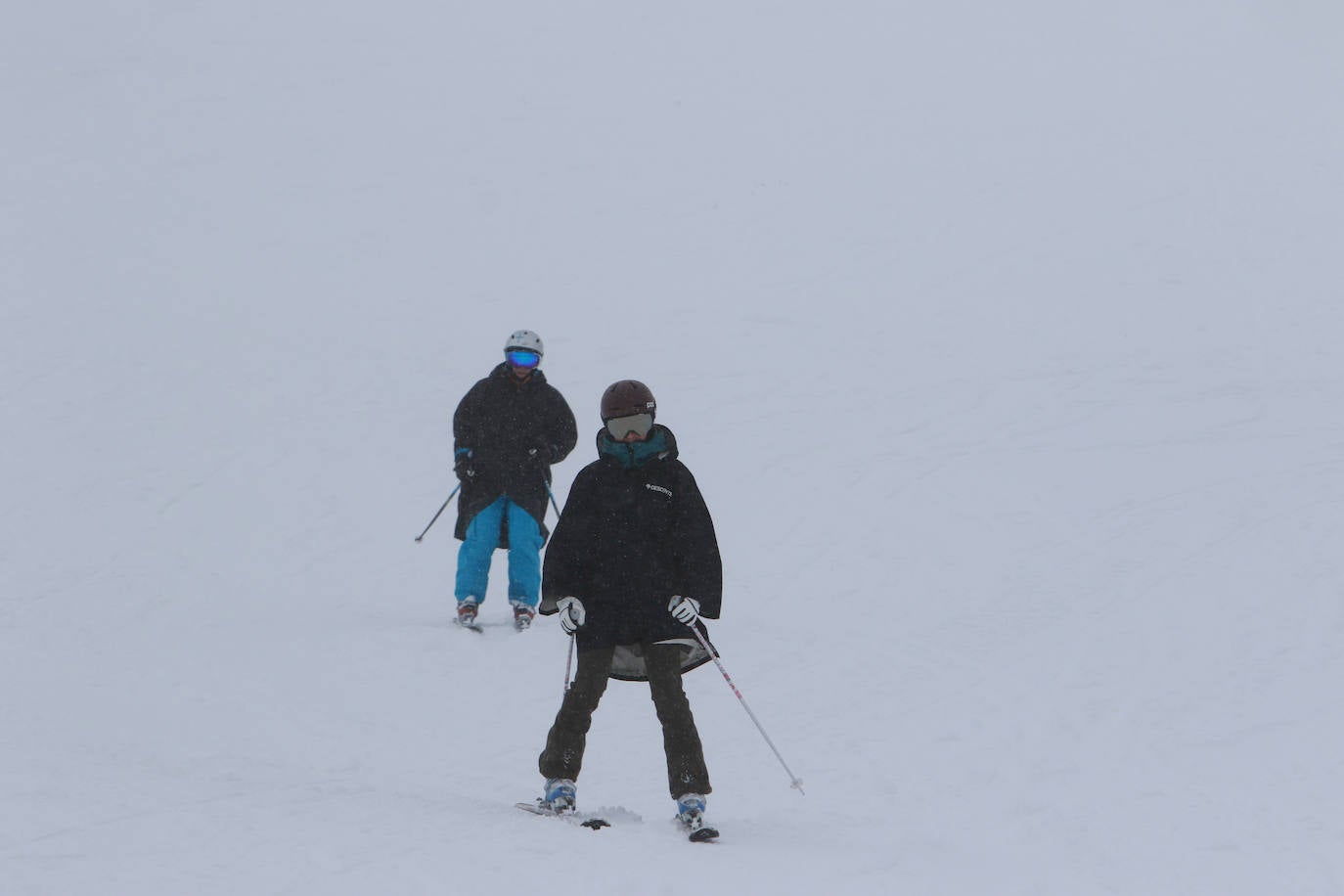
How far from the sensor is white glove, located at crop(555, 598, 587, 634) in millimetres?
5289

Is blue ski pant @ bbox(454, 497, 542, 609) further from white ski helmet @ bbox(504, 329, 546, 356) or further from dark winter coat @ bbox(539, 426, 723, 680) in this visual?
dark winter coat @ bbox(539, 426, 723, 680)

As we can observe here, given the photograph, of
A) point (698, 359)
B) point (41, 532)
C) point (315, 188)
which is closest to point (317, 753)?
point (41, 532)

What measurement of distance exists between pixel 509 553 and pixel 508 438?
2.48 ft

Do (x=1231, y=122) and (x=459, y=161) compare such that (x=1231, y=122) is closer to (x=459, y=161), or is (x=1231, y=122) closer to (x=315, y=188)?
(x=459, y=161)

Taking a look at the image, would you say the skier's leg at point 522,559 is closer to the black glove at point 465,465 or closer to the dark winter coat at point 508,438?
the dark winter coat at point 508,438

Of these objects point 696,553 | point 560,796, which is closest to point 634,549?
point 696,553

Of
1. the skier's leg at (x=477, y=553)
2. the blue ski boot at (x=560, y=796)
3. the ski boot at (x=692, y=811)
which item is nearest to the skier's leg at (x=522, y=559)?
the skier's leg at (x=477, y=553)

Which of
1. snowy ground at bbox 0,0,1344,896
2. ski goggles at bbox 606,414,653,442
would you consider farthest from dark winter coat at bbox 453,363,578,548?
ski goggles at bbox 606,414,653,442

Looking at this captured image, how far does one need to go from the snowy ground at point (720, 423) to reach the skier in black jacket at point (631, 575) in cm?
38

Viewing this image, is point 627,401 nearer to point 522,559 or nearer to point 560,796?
point 560,796

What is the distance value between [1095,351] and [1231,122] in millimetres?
11155

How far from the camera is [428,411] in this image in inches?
595

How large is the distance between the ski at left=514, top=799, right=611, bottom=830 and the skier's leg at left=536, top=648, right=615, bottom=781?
131 mm

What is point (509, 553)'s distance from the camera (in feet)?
29.5
